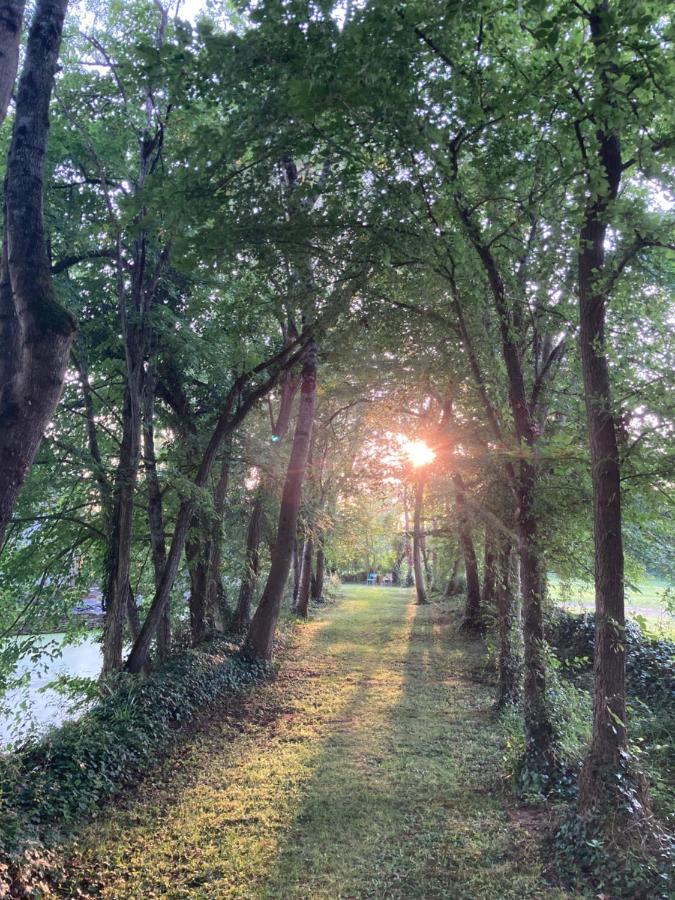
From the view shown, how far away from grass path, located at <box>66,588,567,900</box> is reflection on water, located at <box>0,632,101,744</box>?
5.91ft

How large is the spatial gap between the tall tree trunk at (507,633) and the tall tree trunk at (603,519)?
3.45 meters

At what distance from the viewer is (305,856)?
150 inches

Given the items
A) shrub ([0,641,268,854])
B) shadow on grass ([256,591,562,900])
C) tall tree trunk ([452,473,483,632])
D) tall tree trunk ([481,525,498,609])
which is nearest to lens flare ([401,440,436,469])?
tall tree trunk ([452,473,483,632])

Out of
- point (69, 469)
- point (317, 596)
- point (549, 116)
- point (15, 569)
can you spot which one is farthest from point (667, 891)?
point (317, 596)

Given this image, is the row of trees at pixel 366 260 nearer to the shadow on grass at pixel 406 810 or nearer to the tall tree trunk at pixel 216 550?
the tall tree trunk at pixel 216 550

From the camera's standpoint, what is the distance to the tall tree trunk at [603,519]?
3666 mm

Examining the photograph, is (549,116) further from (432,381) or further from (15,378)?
(432,381)

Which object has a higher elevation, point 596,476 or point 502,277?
point 502,277

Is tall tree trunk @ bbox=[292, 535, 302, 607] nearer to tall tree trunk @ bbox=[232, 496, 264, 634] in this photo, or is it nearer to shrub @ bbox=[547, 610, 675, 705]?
tall tree trunk @ bbox=[232, 496, 264, 634]

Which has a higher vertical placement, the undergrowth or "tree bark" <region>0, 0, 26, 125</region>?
"tree bark" <region>0, 0, 26, 125</region>

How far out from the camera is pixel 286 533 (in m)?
9.81

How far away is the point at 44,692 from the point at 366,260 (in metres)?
7.42

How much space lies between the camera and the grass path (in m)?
3.49

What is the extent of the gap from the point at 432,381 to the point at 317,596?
1446 cm
